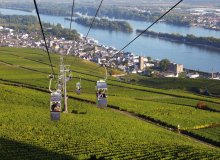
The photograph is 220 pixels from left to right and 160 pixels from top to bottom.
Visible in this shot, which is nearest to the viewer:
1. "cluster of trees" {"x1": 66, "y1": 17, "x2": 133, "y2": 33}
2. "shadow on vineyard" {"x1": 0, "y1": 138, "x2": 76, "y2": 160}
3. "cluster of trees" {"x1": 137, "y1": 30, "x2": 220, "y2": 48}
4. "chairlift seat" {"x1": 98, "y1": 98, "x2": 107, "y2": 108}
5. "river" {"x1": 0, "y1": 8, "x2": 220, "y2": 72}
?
"shadow on vineyard" {"x1": 0, "y1": 138, "x2": 76, "y2": 160}

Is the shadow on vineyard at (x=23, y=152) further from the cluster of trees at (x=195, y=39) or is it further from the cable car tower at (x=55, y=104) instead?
the cluster of trees at (x=195, y=39)

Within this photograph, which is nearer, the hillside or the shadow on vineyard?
the shadow on vineyard

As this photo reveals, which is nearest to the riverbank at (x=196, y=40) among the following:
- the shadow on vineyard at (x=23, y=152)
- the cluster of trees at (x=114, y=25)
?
the cluster of trees at (x=114, y=25)

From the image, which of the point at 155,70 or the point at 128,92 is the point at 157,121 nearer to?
the point at 128,92

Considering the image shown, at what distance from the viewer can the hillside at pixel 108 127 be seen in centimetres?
1909

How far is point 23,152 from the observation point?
17.6 metres

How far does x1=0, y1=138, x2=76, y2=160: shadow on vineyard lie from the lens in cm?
1683

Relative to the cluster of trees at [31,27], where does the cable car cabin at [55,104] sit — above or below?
below

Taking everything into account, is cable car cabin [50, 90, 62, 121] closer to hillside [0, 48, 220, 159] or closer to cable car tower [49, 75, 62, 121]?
cable car tower [49, 75, 62, 121]

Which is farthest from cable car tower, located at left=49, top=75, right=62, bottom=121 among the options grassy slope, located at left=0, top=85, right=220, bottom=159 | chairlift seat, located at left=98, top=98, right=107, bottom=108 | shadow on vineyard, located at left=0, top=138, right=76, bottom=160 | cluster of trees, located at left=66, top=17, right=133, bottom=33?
cluster of trees, located at left=66, top=17, right=133, bottom=33

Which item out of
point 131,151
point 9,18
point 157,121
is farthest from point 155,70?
point 9,18

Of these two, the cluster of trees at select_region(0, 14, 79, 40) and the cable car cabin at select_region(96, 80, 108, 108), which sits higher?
the cluster of trees at select_region(0, 14, 79, 40)

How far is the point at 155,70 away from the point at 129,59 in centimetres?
821

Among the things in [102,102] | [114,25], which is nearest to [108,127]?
[102,102]
